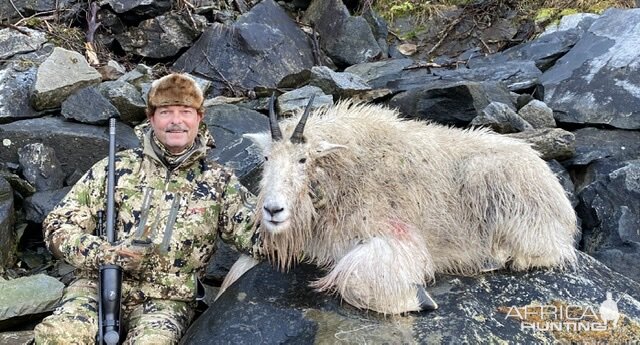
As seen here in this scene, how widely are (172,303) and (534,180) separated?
10.1 feet

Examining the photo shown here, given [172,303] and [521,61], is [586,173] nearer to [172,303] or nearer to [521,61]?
[521,61]

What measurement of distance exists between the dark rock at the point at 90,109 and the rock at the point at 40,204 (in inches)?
46.0

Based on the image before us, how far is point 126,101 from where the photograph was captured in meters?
8.99

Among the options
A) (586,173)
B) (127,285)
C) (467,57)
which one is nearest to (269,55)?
(467,57)

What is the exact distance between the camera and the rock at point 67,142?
8.61m

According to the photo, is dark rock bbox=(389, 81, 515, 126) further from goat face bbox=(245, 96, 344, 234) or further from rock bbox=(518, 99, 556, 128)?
goat face bbox=(245, 96, 344, 234)

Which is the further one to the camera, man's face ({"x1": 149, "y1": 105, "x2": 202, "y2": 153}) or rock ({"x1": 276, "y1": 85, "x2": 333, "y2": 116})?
rock ({"x1": 276, "y1": 85, "x2": 333, "y2": 116})

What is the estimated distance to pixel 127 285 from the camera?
5418mm

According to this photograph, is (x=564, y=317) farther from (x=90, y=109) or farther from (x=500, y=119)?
(x=90, y=109)

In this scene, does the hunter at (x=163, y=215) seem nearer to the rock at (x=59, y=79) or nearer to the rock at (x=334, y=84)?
the rock at (x=334, y=84)

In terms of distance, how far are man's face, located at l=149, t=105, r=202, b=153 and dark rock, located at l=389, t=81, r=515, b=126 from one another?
162 inches

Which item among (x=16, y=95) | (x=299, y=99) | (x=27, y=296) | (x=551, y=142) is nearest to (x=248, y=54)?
(x=299, y=99)

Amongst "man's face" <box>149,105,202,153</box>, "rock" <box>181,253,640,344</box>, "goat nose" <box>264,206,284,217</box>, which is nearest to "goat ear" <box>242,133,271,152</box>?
"goat nose" <box>264,206,284,217</box>

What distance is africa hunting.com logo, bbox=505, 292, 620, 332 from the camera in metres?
4.64
